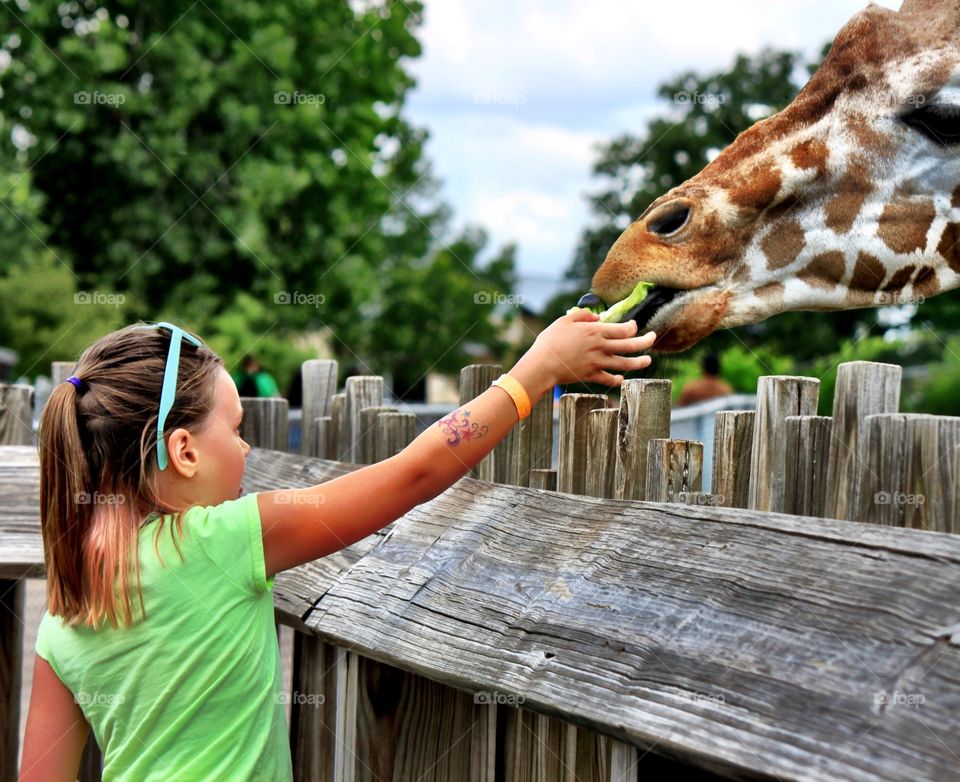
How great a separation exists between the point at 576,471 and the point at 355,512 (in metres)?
0.47

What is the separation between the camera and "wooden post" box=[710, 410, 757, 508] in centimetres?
186

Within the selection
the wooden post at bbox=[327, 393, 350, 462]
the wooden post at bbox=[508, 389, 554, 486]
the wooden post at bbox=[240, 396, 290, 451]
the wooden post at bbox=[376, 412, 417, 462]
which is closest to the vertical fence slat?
the wooden post at bbox=[508, 389, 554, 486]

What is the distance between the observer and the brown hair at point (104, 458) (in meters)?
1.91

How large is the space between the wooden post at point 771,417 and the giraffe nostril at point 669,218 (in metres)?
0.92

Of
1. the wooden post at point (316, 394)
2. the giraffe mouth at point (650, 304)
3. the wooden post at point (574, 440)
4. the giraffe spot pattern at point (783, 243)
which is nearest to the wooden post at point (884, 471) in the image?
the wooden post at point (574, 440)

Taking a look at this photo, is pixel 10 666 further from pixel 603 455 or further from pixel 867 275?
pixel 867 275

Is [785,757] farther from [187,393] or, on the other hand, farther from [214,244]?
[214,244]

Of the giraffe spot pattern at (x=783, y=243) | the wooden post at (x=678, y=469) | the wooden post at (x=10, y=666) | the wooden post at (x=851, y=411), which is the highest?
the giraffe spot pattern at (x=783, y=243)

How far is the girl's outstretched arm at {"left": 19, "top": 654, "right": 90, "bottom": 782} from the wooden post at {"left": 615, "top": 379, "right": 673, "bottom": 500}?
1.06m

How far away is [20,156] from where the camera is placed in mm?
15031

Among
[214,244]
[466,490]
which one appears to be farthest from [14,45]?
[466,490]

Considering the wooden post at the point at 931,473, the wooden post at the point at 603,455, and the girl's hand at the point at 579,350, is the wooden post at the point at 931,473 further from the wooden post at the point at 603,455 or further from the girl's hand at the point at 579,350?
the wooden post at the point at 603,455

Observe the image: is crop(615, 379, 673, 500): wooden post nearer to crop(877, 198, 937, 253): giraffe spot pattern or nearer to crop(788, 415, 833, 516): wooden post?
crop(788, 415, 833, 516): wooden post

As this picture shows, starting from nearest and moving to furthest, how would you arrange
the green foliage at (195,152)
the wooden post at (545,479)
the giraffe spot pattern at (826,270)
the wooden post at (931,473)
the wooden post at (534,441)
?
1. the wooden post at (931,473)
2. the wooden post at (545,479)
3. the wooden post at (534,441)
4. the giraffe spot pattern at (826,270)
5. the green foliage at (195,152)
